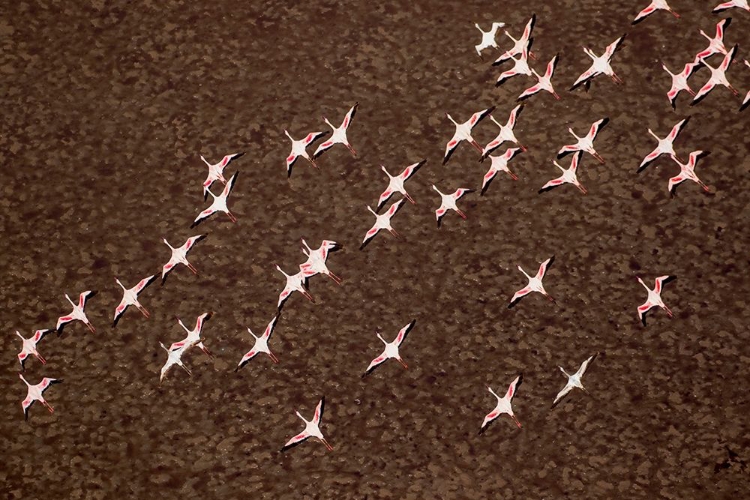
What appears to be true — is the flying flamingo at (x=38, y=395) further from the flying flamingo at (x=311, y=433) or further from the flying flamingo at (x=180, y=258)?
the flying flamingo at (x=311, y=433)

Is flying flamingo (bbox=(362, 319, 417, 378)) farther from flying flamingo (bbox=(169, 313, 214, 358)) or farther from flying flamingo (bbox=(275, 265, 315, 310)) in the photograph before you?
flying flamingo (bbox=(169, 313, 214, 358))

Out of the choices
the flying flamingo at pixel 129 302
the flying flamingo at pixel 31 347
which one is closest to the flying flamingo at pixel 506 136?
the flying flamingo at pixel 129 302

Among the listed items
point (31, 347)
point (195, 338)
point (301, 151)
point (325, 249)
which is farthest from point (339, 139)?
point (31, 347)

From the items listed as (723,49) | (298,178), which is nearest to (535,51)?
(723,49)

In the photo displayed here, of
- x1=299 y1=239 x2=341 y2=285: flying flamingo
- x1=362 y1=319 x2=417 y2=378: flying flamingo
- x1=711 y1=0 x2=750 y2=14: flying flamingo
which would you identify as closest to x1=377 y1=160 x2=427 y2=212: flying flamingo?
x1=299 y1=239 x2=341 y2=285: flying flamingo

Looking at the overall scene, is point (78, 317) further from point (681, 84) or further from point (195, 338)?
point (681, 84)

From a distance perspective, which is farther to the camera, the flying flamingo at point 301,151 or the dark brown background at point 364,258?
the flying flamingo at point 301,151

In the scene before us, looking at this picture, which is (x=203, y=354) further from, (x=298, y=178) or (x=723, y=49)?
(x=723, y=49)
